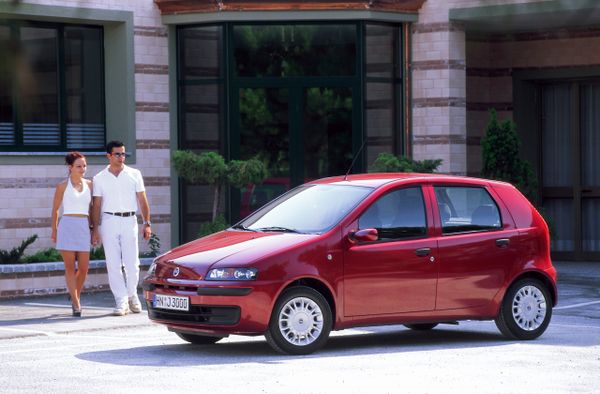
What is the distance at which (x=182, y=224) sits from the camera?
19562 mm

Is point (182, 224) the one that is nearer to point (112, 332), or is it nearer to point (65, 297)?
point (65, 297)

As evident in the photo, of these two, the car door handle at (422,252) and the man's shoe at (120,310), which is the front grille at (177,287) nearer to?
the car door handle at (422,252)

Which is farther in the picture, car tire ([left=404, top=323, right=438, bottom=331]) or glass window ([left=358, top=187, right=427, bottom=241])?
car tire ([left=404, top=323, right=438, bottom=331])

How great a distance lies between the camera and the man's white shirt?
44.0ft

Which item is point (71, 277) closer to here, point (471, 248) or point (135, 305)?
point (135, 305)

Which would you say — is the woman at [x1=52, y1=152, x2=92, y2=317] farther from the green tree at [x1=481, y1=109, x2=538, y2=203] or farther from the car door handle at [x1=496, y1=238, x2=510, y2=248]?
the green tree at [x1=481, y1=109, x2=538, y2=203]

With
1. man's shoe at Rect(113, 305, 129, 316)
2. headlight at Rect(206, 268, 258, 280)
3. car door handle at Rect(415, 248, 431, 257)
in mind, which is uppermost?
car door handle at Rect(415, 248, 431, 257)

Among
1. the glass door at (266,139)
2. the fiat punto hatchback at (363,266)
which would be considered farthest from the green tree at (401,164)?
the fiat punto hatchback at (363,266)

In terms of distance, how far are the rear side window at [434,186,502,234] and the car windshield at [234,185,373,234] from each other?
0.72 m

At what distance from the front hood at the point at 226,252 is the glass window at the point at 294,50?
9.26 meters

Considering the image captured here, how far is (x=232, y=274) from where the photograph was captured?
372 inches

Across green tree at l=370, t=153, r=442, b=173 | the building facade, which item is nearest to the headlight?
green tree at l=370, t=153, r=442, b=173

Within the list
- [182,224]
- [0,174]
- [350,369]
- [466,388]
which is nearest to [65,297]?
[0,174]

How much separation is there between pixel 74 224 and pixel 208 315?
4.41 m
